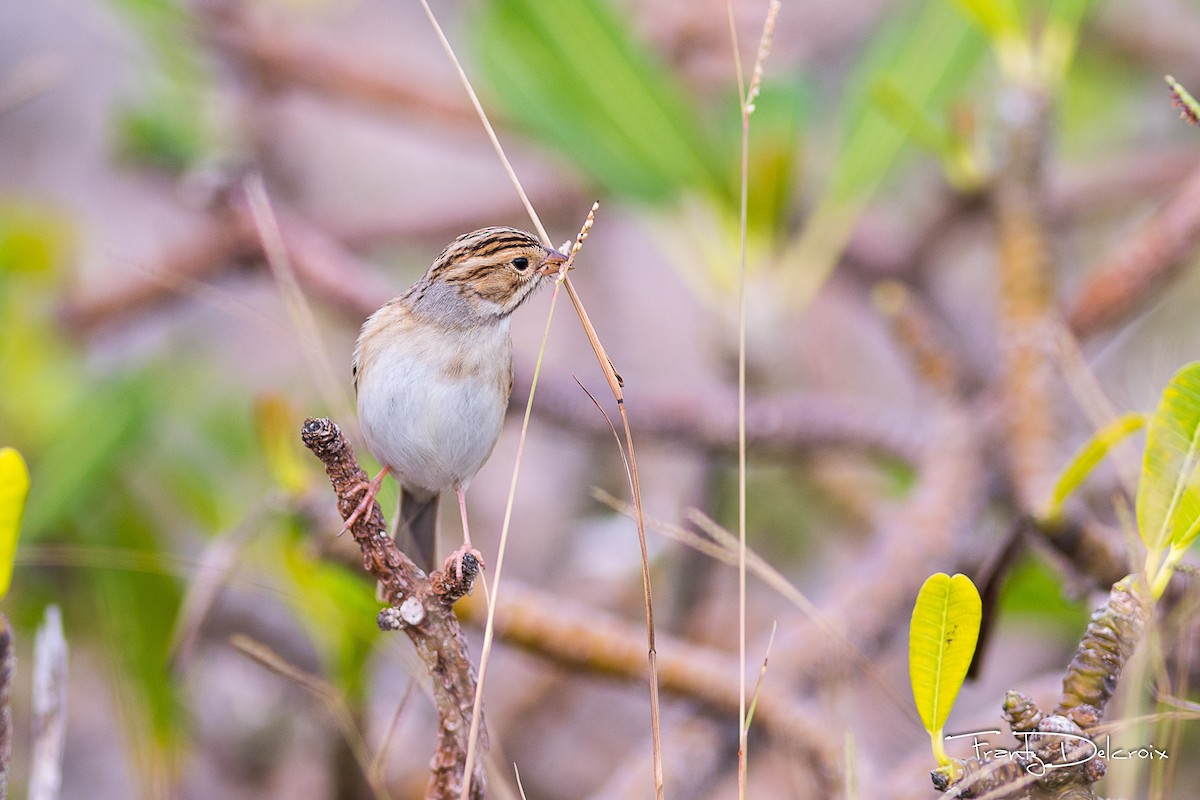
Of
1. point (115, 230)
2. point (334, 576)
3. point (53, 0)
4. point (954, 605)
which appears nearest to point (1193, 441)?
point (954, 605)

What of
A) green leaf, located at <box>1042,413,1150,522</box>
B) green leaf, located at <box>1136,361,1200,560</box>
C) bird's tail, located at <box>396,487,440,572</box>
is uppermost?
bird's tail, located at <box>396,487,440,572</box>

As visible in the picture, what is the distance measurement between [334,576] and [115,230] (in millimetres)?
3952

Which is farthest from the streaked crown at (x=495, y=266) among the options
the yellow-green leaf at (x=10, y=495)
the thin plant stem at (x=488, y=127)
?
the yellow-green leaf at (x=10, y=495)

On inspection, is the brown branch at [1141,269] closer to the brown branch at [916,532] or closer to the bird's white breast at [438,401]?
the brown branch at [916,532]

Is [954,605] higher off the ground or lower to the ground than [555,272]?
lower

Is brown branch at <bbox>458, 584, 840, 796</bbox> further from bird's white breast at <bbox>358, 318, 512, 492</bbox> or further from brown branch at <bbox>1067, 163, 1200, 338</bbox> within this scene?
brown branch at <bbox>1067, 163, 1200, 338</bbox>

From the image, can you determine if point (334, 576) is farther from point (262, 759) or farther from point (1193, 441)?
point (1193, 441)

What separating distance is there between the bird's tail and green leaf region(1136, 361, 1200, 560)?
1.17 m

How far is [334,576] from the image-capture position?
241 centimetres

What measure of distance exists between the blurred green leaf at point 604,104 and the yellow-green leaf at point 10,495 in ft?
7.18

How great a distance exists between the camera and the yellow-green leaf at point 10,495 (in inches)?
46.0

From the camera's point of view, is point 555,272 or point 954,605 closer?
point 954,605

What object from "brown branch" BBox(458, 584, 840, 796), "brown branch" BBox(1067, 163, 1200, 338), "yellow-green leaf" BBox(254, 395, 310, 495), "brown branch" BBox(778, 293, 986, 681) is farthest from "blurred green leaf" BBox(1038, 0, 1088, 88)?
"yellow-green leaf" BBox(254, 395, 310, 495)

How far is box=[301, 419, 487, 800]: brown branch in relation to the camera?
4.00 ft
